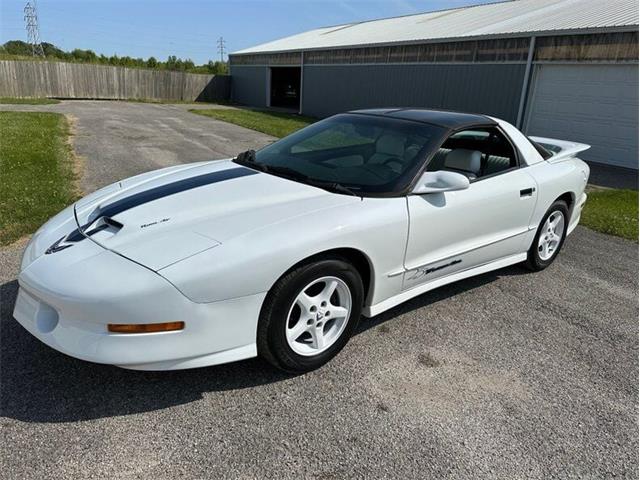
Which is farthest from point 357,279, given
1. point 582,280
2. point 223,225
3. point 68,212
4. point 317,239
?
point 582,280

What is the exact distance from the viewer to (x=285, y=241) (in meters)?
2.54

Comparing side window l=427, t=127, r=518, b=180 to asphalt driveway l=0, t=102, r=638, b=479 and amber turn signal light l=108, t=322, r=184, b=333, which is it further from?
amber turn signal light l=108, t=322, r=184, b=333

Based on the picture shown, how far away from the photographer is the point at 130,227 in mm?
2678

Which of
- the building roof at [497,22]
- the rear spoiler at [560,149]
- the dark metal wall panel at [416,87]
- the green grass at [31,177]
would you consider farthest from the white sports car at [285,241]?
the dark metal wall panel at [416,87]

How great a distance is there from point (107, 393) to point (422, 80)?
17301 millimetres

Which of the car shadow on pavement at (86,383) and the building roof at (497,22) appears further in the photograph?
the building roof at (497,22)

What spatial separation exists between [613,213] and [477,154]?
4.58 m

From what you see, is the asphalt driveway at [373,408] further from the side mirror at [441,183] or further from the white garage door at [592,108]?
the white garage door at [592,108]

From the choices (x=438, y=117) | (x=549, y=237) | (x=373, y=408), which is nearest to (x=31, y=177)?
(x=438, y=117)

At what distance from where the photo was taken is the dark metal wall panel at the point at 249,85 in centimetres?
3122

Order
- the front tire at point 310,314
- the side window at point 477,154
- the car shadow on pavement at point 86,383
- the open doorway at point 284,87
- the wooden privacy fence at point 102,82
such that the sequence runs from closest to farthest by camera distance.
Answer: the car shadow on pavement at point 86,383 < the front tire at point 310,314 < the side window at point 477,154 < the wooden privacy fence at point 102,82 < the open doorway at point 284,87

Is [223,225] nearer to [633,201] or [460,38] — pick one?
[633,201]

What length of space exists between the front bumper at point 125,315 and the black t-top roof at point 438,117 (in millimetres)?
2085

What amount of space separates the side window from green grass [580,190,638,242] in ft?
10.0
